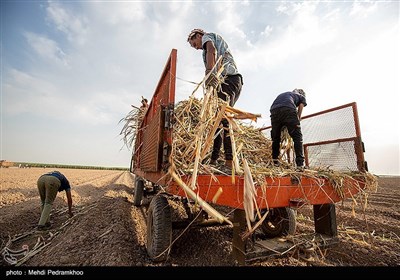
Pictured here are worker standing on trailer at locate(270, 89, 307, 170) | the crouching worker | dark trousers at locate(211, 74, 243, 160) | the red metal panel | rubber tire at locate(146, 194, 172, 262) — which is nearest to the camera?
the red metal panel

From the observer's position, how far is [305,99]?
3695 mm

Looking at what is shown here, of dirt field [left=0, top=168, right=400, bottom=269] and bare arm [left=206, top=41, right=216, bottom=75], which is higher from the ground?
bare arm [left=206, top=41, right=216, bottom=75]

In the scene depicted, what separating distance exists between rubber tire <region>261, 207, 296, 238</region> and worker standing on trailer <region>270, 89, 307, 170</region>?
70 cm

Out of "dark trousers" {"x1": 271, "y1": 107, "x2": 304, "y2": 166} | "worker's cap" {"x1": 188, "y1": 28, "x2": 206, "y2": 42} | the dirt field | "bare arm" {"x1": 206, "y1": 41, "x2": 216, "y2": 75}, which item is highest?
"worker's cap" {"x1": 188, "y1": 28, "x2": 206, "y2": 42}

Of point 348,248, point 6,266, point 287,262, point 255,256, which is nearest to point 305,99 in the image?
point 348,248

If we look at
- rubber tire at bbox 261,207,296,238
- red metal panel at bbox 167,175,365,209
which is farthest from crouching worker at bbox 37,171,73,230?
rubber tire at bbox 261,207,296,238

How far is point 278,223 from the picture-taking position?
3.06 m

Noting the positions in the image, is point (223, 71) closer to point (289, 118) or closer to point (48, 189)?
point (289, 118)

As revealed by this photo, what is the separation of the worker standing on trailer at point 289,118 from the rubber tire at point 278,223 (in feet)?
2.31

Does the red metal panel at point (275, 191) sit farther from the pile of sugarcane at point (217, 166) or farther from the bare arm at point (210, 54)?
the bare arm at point (210, 54)

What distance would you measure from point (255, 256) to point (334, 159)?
2.18 m

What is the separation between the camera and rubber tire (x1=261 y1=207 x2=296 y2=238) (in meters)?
3.09

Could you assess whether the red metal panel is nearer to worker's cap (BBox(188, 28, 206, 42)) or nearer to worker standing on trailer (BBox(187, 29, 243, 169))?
worker standing on trailer (BBox(187, 29, 243, 169))
